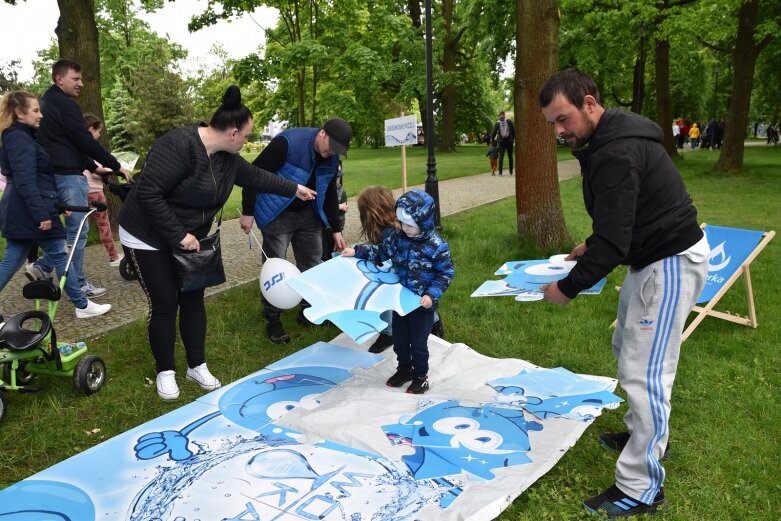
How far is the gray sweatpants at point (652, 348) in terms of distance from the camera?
2557mm

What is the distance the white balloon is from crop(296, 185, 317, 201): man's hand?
0.50 metres

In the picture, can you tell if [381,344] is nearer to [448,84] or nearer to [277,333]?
[277,333]

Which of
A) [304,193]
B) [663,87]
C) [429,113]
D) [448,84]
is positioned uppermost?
[448,84]

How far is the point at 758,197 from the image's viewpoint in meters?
12.9

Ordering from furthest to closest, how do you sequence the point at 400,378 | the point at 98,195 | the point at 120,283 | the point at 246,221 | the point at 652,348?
the point at 98,195 → the point at 120,283 → the point at 246,221 → the point at 400,378 → the point at 652,348

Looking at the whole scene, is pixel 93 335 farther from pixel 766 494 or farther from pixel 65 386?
pixel 766 494

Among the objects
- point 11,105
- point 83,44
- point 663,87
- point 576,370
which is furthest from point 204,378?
point 663,87

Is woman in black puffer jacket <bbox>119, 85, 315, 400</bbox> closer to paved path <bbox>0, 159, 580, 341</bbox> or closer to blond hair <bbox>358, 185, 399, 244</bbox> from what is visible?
blond hair <bbox>358, 185, 399, 244</bbox>

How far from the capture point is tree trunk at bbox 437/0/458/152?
2948 cm

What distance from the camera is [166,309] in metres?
3.93

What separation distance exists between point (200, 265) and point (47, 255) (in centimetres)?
215

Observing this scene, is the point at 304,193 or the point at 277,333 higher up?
the point at 304,193

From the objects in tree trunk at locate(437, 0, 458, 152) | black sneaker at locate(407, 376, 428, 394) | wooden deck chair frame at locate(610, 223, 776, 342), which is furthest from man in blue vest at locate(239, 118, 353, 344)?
tree trunk at locate(437, 0, 458, 152)

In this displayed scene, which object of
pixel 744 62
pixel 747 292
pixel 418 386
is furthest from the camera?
pixel 744 62
